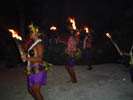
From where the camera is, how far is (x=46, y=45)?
42.1 ft

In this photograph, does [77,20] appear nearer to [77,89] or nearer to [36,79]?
[77,89]

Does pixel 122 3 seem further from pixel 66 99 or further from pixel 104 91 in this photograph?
pixel 66 99

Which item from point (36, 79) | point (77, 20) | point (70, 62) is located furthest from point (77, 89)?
point (77, 20)

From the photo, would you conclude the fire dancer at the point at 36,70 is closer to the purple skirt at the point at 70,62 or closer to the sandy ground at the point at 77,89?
the sandy ground at the point at 77,89

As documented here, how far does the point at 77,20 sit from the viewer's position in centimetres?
1430

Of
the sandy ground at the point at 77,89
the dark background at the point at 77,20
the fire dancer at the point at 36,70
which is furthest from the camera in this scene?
the dark background at the point at 77,20

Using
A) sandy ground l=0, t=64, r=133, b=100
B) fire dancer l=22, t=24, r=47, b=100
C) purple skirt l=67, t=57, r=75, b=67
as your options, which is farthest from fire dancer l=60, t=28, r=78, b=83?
fire dancer l=22, t=24, r=47, b=100

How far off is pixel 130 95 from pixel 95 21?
1025 centimetres

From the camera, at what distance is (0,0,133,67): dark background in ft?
36.3

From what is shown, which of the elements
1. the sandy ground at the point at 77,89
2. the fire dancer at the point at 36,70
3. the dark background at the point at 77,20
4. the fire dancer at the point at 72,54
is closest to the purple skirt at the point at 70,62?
the fire dancer at the point at 72,54

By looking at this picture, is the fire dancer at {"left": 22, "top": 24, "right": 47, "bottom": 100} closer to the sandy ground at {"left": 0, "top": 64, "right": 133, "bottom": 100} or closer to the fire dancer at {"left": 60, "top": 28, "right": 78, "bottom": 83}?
the sandy ground at {"left": 0, "top": 64, "right": 133, "bottom": 100}

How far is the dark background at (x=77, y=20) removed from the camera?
11.1 metres

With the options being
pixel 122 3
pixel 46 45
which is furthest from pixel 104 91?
pixel 122 3

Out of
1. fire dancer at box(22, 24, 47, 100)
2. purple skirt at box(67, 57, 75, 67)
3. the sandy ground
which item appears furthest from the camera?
purple skirt at box(67, 57, 75, 67)
